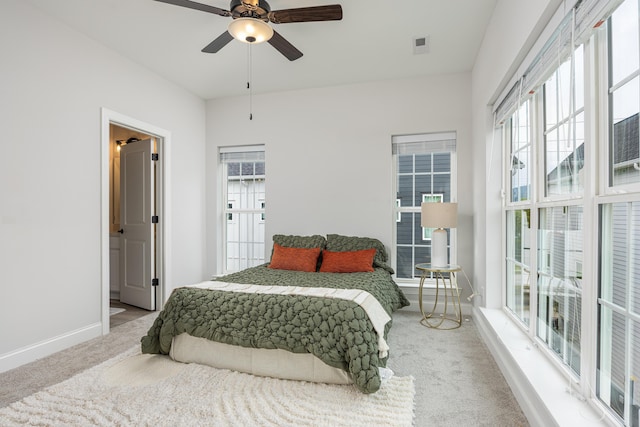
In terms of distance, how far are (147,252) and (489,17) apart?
4.28 meters

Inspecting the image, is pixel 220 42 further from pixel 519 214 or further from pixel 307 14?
pixel 519 214

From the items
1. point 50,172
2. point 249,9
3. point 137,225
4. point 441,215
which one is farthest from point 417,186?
point 50,172

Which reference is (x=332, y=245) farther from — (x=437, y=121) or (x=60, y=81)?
(x=60, y=81)

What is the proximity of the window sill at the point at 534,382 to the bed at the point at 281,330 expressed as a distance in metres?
0.76

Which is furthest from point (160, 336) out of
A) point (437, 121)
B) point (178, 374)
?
point (437, 121)

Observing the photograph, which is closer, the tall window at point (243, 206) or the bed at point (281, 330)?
the bed at point (281, 330)

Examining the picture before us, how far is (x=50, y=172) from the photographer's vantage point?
278 cm

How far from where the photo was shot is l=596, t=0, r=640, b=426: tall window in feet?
3.95

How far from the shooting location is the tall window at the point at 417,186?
13.2 feet

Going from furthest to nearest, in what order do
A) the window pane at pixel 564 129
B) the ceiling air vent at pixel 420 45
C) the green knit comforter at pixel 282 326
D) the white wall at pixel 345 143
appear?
1. the white wall at pixel 345 143
2. the ceiling air vent at pixel 420 45
3. the green knit comforter at pixel 282 326
4. the window pane at pixel 564 129

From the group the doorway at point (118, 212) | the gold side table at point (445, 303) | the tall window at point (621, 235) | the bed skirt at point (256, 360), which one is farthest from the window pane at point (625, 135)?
the doorway at point (118, 212)

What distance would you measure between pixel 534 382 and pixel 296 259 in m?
2.41

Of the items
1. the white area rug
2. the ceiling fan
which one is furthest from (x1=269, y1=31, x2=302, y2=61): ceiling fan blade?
the white area rug

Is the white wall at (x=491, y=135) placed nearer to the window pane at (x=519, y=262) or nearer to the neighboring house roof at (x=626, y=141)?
the window pane at (x=519, y=262)
